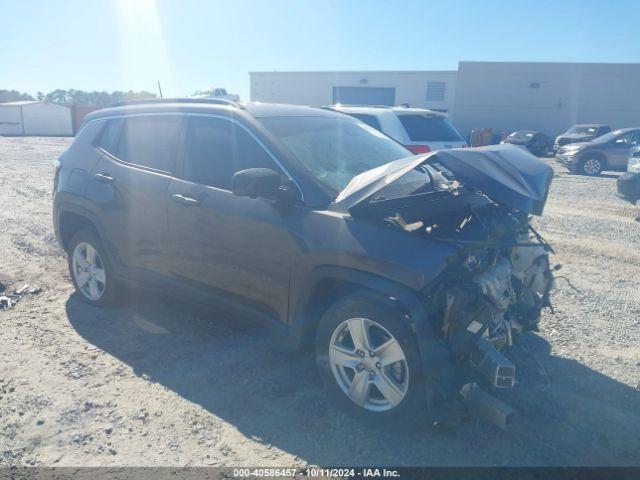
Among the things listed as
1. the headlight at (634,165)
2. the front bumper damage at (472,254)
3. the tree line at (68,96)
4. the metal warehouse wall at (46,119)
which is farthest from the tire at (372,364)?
the tree line at (68,96)

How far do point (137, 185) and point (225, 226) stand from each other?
1.13 m

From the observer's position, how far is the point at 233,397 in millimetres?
3643

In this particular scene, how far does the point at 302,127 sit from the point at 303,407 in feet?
6.91

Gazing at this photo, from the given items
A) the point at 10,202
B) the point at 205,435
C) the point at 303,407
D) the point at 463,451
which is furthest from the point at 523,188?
the point at 10,202

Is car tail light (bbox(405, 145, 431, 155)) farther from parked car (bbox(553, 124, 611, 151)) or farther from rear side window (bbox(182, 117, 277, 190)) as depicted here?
parked car (bbox(553, 124, 611, 151))

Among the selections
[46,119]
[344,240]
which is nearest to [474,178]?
[344,240]

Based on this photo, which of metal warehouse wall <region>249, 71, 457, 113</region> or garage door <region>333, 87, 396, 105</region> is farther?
garage door <region>333, 87, 396, 105</region>

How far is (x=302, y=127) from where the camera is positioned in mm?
4195

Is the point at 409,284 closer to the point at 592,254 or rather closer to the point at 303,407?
the point at 303,407

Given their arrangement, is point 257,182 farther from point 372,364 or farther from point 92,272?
point 92,272

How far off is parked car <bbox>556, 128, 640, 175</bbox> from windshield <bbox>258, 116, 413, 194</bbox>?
15464 millimetres

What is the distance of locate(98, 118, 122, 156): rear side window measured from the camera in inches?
194

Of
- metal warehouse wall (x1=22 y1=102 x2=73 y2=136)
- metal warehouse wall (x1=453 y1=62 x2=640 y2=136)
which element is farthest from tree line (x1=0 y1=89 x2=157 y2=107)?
metal warehouse wall (x1=453 y1=62 x2=640 y2=136)

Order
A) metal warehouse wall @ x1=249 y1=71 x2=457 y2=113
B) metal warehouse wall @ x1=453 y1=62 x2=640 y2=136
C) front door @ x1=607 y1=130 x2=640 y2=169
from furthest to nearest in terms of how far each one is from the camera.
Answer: metal warehouse wall @ x1=249 y1=71 x2=457 y2=113 → metal warehouse wall @ x1=453 y1=62 x2=640 y2=136 → front door @ x1=607 y1=130 x2=640 y2=169
